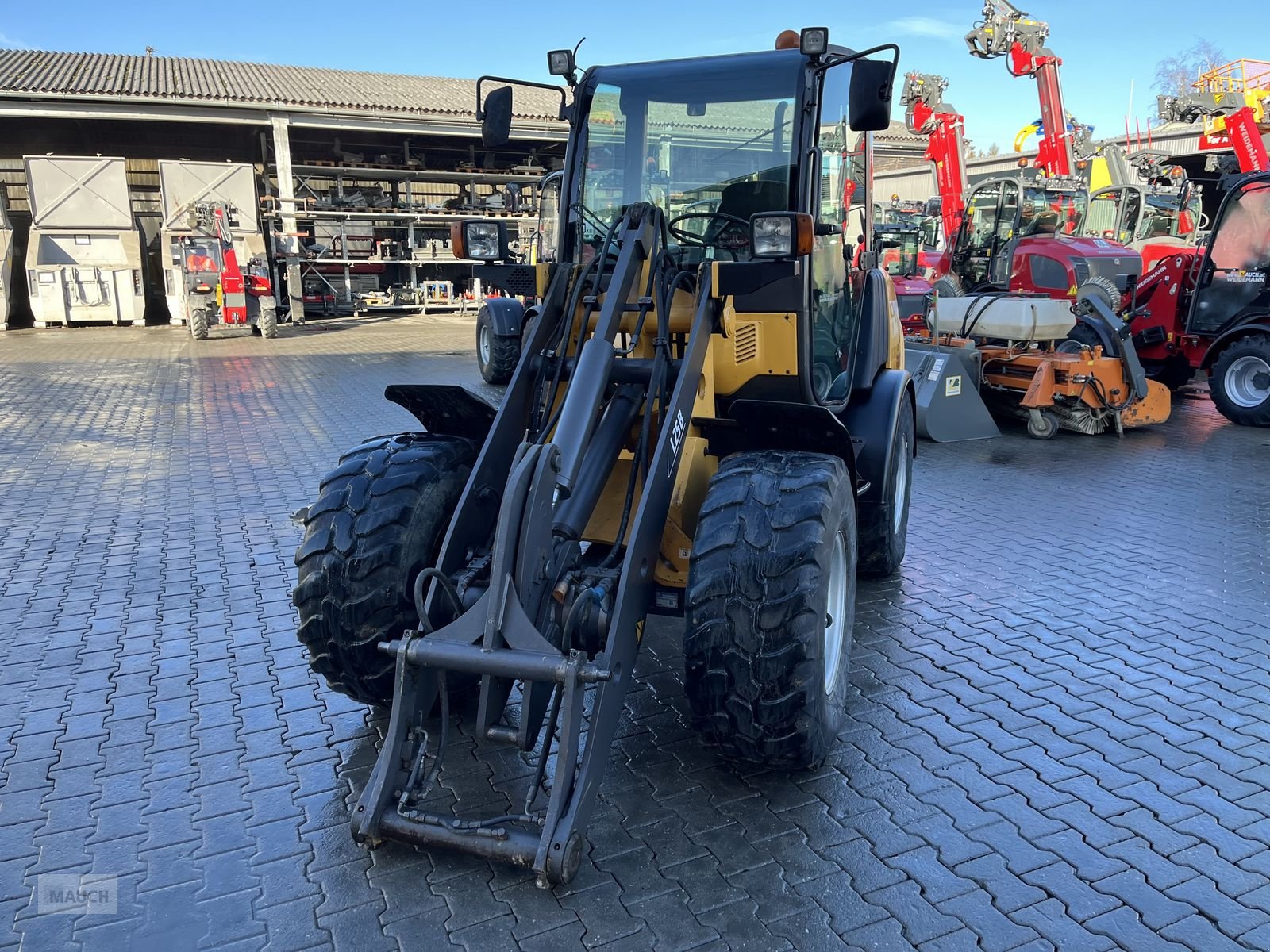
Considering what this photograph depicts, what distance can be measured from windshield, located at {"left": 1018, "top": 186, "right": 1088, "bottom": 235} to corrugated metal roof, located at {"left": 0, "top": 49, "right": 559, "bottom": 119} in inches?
458

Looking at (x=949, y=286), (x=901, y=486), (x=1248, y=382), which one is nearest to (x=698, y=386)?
(x=901, y=486)

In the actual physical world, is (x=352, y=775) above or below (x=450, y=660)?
below

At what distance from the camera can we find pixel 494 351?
11.6 metres

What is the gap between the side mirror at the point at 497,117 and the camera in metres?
4.57

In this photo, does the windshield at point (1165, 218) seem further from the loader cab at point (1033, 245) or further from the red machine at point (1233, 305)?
the red machine at point (1233, 305)

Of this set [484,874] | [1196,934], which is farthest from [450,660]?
[1196,934]

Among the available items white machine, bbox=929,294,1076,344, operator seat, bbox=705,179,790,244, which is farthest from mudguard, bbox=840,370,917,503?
white machine, bbox=929,294,1076,344

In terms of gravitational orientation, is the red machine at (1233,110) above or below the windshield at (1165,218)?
above

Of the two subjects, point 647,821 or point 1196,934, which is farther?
point 647,821

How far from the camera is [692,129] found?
14.1ft

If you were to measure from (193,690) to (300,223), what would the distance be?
21299mm

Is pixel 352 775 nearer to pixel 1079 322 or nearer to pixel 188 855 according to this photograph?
pixel 188 855

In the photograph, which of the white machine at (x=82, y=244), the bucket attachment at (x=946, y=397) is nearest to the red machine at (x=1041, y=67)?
the bucket attachment at (x=946, y=397)

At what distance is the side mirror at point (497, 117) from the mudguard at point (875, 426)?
2195 mm
